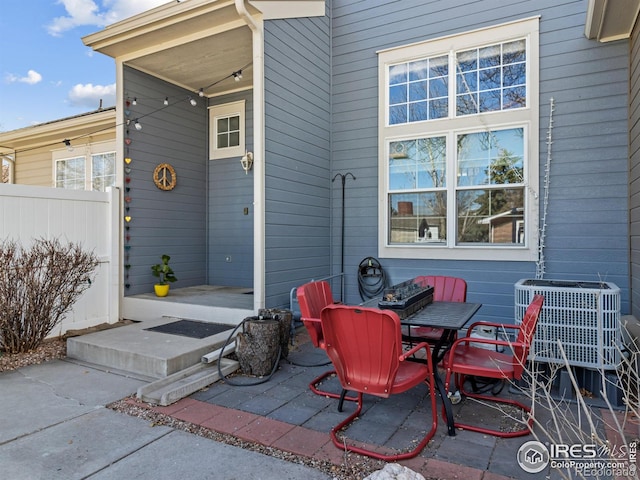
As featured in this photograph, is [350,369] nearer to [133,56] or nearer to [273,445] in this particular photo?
[273,445]

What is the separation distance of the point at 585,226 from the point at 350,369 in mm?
Answer: 3494

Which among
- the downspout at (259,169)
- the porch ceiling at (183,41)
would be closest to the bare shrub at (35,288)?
the downspout at (259,169)

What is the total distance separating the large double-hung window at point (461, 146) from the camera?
476cm

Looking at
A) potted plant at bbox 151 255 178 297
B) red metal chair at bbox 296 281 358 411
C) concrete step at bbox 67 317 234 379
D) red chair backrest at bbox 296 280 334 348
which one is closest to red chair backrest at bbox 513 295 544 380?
red metal chair at bbox 296 281 358 411

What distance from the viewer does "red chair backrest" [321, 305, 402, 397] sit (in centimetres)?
228

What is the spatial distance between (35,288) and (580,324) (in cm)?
499

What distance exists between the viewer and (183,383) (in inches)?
132

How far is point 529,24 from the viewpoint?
473 centimetres

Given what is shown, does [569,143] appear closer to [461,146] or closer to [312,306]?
[461,146]

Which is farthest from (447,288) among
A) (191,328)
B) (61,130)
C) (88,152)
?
(61,130)

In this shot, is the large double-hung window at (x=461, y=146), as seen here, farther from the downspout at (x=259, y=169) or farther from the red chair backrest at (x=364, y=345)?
the red chair backrest at (x=364, y=345)

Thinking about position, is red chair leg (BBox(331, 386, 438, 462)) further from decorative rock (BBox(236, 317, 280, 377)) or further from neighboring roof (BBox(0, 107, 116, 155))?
neighboring roof (BBox(0, 107, 116, 155))

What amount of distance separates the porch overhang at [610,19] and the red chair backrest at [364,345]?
146 inches

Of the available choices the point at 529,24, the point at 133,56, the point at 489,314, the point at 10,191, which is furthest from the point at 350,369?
the point at 133,56
